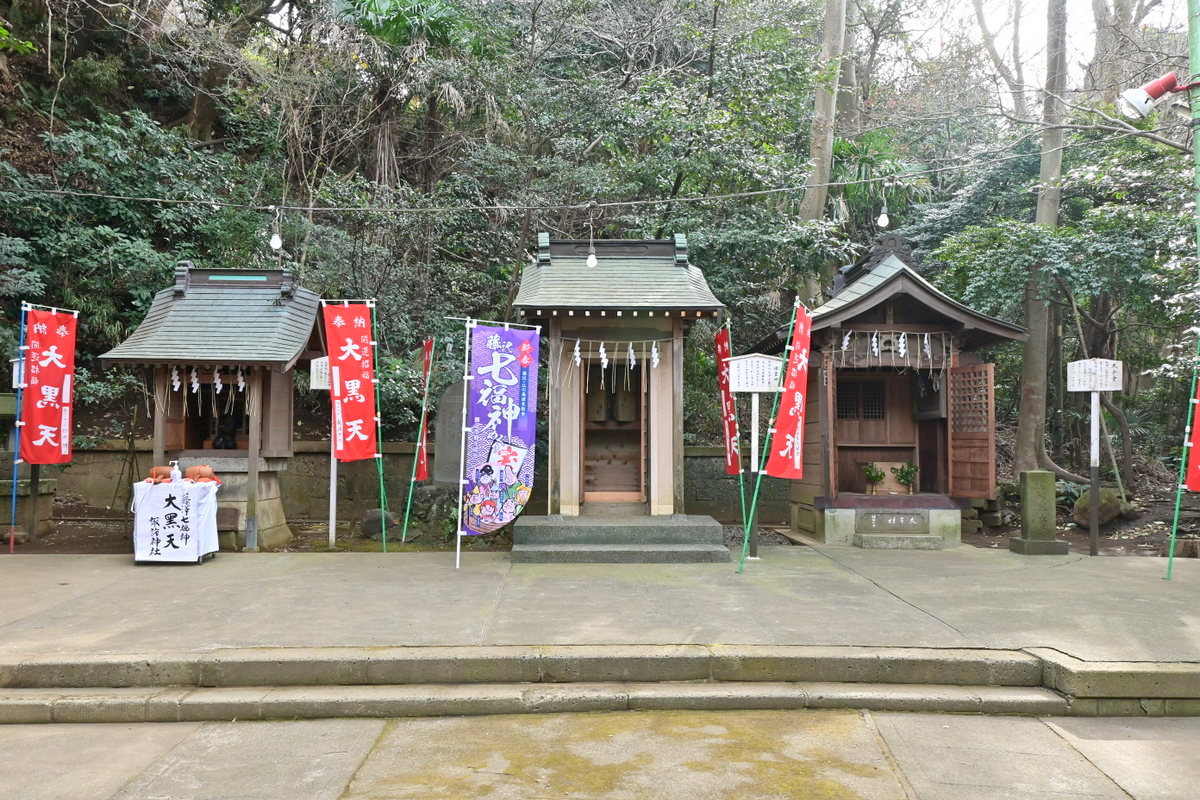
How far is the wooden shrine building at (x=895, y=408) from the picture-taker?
10688 mm

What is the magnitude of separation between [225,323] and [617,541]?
6.23m

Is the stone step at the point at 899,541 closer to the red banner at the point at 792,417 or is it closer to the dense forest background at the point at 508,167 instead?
the red banner at the point at 792,417

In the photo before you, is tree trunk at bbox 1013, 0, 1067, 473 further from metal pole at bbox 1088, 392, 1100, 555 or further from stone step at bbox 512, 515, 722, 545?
stone step at bbox 512, 515, 722, 545

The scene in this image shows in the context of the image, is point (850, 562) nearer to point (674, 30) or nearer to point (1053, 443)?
point (1053, 443)

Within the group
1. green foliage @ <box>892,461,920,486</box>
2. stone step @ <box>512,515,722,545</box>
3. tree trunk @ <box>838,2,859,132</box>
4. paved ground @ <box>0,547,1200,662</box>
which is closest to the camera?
paved ground @ <box>0,547,1200,662</box>

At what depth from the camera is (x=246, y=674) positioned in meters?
4.93

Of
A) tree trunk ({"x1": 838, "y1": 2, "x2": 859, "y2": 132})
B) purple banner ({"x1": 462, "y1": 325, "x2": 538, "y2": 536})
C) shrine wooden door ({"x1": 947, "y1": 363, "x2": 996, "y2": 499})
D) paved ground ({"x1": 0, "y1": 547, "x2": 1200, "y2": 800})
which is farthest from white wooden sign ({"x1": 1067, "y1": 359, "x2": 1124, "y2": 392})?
tree trunk ({"x1": 838, "y1": 2, "x2": 859, "y2": 132})

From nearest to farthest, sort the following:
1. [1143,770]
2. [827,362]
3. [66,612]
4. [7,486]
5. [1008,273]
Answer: [1143,770]
[66,612]
[7,486]
[827,362]
[1008,273]

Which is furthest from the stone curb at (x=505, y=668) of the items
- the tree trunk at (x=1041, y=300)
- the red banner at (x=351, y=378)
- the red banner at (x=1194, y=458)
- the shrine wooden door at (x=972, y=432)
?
the tree trunk at (x=1041, y=300)

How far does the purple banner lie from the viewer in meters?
8.79

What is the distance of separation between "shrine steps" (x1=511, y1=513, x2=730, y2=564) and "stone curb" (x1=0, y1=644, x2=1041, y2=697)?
4.00 metres

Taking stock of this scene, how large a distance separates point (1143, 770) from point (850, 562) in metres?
5.30

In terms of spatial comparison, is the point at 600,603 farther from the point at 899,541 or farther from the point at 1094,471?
the point at 1094,471

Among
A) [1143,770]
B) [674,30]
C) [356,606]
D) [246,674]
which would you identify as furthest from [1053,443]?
[246,674]
